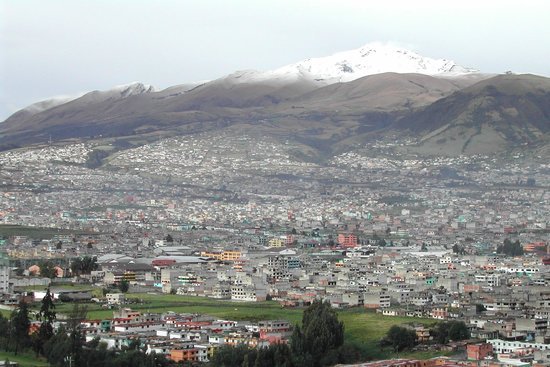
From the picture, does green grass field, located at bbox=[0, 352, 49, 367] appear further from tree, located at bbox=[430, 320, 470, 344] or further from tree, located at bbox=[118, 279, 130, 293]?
tree, located at bbox=[118, 279, 130, 293]

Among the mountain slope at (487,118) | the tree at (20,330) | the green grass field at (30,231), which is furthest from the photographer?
the mountain slope at (487,118)

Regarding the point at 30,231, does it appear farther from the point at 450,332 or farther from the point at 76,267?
the point at 450,332

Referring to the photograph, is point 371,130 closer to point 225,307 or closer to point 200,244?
point 200,244

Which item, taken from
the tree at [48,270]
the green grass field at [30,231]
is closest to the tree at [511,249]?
the tree at [48,270]

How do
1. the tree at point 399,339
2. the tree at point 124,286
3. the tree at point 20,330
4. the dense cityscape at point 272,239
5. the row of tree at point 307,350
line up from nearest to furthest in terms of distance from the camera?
the row of tree at point 307,350 < the tree at point 399,339 < the tree at point 20,330 < the dense cityscape at point 272,239 < the tree at point 124,286

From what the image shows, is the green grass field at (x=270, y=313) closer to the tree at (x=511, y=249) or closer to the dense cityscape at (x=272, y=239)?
the dense cityscape at (x=272, y=239)

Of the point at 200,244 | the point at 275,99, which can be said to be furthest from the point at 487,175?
the point at 275,99
